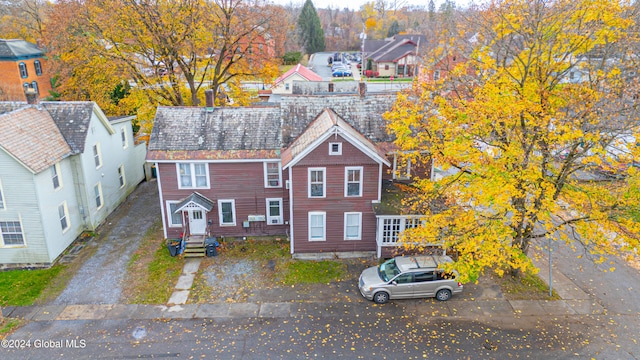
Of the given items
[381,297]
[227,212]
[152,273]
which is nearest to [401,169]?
[381,297]

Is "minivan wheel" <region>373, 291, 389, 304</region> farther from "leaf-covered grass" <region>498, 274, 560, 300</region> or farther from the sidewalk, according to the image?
"leaf-covered grass" <region>498, 274, 560, 300</region>

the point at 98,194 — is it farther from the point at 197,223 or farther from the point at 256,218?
the point at 256,218

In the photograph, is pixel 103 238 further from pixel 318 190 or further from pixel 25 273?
pixel 318 190

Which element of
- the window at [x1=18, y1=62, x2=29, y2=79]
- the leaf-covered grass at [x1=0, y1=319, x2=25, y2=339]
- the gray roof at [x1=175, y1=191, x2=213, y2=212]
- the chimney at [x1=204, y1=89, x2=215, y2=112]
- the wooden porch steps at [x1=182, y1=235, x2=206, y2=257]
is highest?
the window at [x1=18, y1=62, x2=29, y2=79]

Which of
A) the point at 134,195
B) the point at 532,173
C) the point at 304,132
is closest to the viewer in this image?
the point at 532,173

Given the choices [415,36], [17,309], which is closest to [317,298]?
[17,309]

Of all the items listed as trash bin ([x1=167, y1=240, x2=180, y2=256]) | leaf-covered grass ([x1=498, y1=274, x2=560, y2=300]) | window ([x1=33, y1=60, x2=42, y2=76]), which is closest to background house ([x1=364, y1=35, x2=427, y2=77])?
window ([x1=33, y1=60, x2=42, y2=76])

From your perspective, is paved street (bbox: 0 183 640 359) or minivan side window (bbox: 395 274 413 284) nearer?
paved street (bbox: 0 183 640 359)
